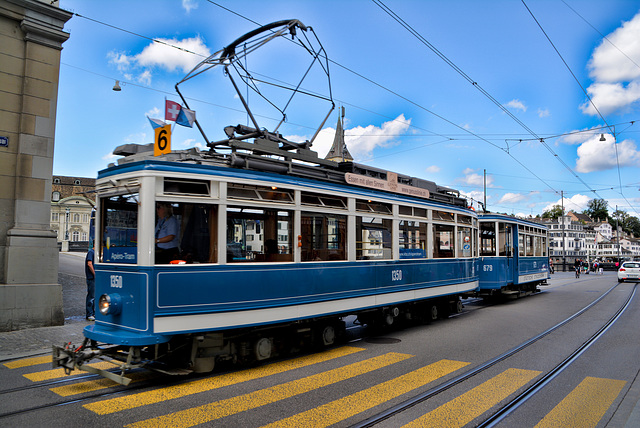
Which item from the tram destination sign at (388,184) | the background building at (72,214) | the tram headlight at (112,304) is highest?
the background building at (72,214)

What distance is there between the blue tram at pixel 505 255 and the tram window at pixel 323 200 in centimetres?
963

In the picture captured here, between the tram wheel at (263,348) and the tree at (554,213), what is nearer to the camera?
the tram wheel at (263,348)

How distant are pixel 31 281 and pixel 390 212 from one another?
26.0ft

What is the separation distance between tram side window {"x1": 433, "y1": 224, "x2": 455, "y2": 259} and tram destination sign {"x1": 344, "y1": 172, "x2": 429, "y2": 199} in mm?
1009

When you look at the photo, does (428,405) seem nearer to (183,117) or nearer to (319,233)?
(319,233)

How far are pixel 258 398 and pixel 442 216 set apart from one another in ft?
26.1

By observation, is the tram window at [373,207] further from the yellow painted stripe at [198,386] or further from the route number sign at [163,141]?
the route number sign at [163,141]

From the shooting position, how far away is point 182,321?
6.00m

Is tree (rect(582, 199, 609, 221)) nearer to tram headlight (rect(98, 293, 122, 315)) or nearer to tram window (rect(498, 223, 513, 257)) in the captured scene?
tram window (rect(498, 223, 513, 257))

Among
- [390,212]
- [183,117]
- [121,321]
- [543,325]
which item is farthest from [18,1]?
[543,325]

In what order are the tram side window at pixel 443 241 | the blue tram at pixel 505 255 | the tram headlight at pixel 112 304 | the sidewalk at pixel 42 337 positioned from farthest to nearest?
the blue tram at pixel 505 255, the tram side window at pixel 443 241, the sidewalk at pixel 42 337, the tram headlight at pixel 112 304

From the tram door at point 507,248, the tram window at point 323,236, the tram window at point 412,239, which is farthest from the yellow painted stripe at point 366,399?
the tram door at point 507,248

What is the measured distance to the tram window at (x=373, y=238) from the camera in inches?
352

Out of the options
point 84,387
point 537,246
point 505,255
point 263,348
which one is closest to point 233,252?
point 263,348
